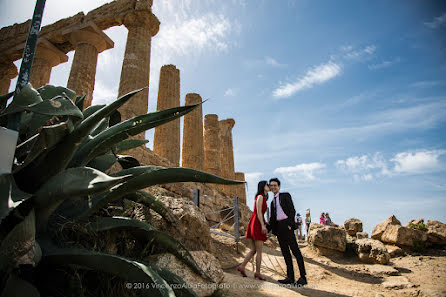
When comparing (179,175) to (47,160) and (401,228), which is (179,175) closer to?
(47,160)

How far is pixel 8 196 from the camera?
1.01m

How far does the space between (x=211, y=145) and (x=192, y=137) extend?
2.73 meters

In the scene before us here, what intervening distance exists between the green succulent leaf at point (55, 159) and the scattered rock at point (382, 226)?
10.4 metres

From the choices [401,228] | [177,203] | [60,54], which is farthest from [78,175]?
[60,54]

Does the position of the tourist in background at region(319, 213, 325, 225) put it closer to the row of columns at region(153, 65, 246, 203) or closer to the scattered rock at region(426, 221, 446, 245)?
the scattered rock at region(426, 221, 446, 245)

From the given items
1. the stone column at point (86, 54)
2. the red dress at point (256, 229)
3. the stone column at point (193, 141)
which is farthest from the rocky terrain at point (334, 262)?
the stone column at point (86, 54)

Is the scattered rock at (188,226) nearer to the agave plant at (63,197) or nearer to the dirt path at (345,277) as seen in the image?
the dirt path at (345,277)

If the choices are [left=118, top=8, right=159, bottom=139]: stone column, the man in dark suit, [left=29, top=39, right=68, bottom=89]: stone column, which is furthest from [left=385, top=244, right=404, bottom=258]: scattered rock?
[left=29, top=39, right=68, bottom=89]: stone column

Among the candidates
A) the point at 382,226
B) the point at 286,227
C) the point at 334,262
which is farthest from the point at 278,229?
the point at 382,226

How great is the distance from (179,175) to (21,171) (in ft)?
2.48

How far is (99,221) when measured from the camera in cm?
155

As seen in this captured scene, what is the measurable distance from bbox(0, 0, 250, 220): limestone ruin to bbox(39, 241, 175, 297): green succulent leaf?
7.83m

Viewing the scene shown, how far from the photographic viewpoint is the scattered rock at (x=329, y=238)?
7293 millimetres

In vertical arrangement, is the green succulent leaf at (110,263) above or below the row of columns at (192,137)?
below
